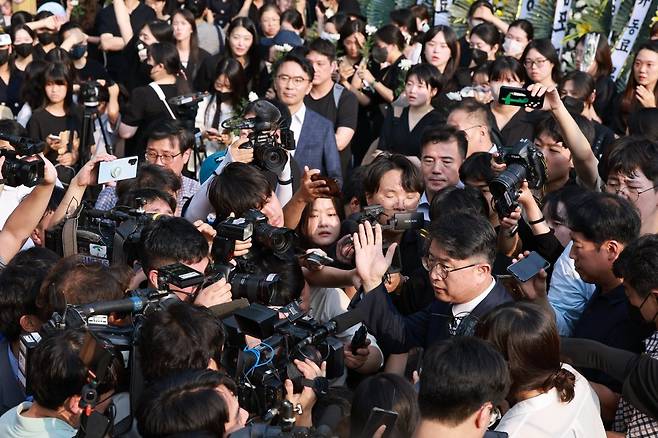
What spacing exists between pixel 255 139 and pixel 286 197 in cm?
42

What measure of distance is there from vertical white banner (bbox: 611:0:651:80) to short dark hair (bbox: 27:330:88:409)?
6571mm

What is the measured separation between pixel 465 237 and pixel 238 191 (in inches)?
47.8

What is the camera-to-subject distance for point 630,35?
886 cm

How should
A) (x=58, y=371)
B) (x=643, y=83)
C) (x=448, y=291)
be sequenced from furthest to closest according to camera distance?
(x=643, y=83) < (x=448, y=291) < (x=58, y=371)

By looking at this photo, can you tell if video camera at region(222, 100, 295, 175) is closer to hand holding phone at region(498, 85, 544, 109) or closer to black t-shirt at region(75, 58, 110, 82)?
hand holding phone at region(498, 85, 544, 109)

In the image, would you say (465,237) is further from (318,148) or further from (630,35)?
(630,35)

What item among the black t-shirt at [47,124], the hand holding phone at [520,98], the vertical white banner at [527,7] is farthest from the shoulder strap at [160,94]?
the vertical white banner at [527,7]

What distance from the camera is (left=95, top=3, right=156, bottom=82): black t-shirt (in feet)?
32.6

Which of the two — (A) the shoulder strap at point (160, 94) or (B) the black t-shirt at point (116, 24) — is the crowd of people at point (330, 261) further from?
(B) the black t-shirt at point (116, 24)

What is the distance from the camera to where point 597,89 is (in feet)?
26.1

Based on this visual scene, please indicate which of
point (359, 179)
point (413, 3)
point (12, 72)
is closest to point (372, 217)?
point (359, 179)

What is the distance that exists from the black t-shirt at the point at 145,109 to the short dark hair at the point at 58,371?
13.1ft

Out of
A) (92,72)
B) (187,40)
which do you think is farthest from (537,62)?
(92,72)

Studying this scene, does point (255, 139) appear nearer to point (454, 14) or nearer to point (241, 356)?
point (241, 356)
